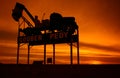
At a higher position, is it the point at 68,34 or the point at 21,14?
the point at 21,14

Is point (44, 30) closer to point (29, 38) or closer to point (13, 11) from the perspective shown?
point (29, 38)

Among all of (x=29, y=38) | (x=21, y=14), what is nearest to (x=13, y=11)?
(x=21, y=14)

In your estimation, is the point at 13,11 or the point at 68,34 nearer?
the point at 68,34

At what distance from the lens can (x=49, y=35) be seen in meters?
53.1

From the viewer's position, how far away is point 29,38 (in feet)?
186

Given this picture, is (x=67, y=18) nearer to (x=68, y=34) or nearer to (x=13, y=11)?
(x=68, y=34)
